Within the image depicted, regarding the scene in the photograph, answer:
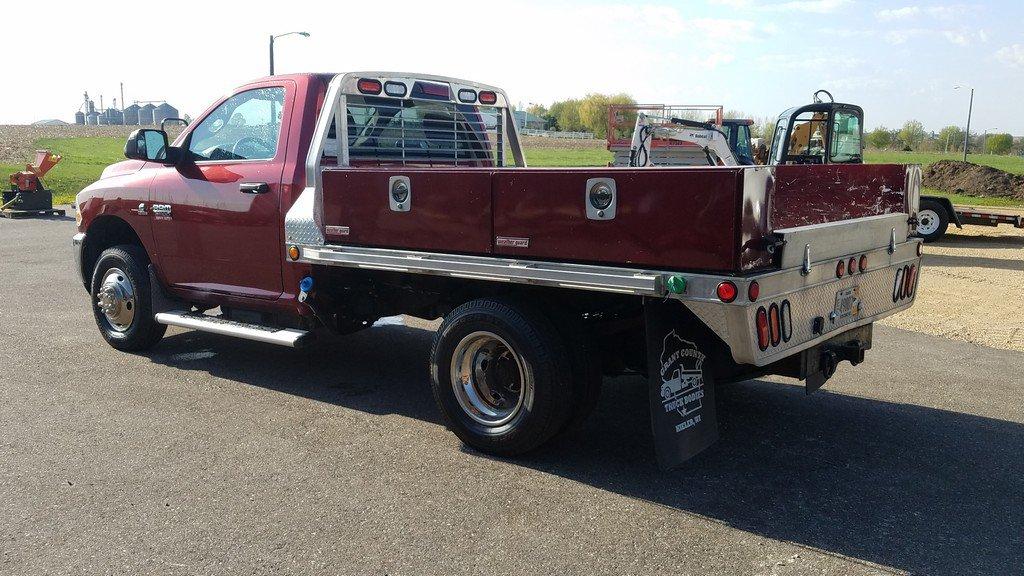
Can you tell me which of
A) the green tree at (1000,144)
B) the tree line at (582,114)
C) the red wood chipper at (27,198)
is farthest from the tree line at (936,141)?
the red wood chipper at (27,198)

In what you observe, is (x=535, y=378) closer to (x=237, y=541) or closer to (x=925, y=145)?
(x=237, y=541)

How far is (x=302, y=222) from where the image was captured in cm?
567

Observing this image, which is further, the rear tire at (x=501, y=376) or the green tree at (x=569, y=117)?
the green tree at (x=569, y=117)

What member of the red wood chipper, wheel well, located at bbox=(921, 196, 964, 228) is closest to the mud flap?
wheel well, located at bbox=(921, 196, 964, 228)

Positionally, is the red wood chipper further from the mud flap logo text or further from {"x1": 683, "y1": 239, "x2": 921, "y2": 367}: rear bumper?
{"x1": 683, "y1": 239, "x2": 921, "y2": 367}: rear bumper

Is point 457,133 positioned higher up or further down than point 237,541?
higher up

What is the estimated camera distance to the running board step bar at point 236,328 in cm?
599

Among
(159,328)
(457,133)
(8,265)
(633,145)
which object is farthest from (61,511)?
(8,265)

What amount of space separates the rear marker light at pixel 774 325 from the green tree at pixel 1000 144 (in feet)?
331

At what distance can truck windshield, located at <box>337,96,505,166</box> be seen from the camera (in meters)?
6.29

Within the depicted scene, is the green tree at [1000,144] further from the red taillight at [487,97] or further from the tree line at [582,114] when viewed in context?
the red taillight at [487,97]

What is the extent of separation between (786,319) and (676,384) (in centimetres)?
65

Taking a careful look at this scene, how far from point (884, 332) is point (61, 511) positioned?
724cm

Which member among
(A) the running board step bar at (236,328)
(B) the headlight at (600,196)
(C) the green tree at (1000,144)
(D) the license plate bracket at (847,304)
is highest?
(C) the green tree at (1000,144)
